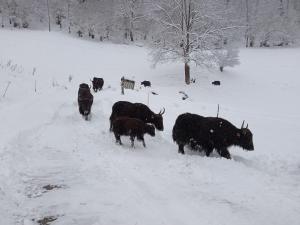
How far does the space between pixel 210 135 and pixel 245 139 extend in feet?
3.07

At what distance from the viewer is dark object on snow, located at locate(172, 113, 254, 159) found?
35.1 feet

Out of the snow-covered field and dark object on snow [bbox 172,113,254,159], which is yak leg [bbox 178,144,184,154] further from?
the snow-covered field

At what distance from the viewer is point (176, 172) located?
28.7 ft

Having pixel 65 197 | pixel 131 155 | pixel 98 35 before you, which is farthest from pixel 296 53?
pixel 65 197

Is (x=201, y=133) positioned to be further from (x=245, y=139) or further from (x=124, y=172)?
(x=124, y=172)

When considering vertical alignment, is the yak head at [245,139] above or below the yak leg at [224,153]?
above

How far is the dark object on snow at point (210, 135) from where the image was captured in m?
10.7

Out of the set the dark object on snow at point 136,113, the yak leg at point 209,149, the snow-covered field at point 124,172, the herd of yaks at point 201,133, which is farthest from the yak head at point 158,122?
the yak leg at point 209,149

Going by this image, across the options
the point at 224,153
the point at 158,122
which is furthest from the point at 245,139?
the point at 158,122

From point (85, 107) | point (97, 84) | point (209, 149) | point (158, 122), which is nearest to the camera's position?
point (209, 149)

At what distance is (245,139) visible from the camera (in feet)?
35.1

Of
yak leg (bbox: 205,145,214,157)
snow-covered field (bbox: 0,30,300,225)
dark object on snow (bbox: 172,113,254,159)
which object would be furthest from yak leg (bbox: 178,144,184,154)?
yak leg (bbox: 205,145,214,157)

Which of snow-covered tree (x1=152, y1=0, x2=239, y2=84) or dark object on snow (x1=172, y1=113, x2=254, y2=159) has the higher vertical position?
snow-covered tree (x1=152, y1=0, x2=239, y2=84)

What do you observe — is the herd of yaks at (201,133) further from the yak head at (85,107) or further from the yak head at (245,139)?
the yak head at (85,107)
